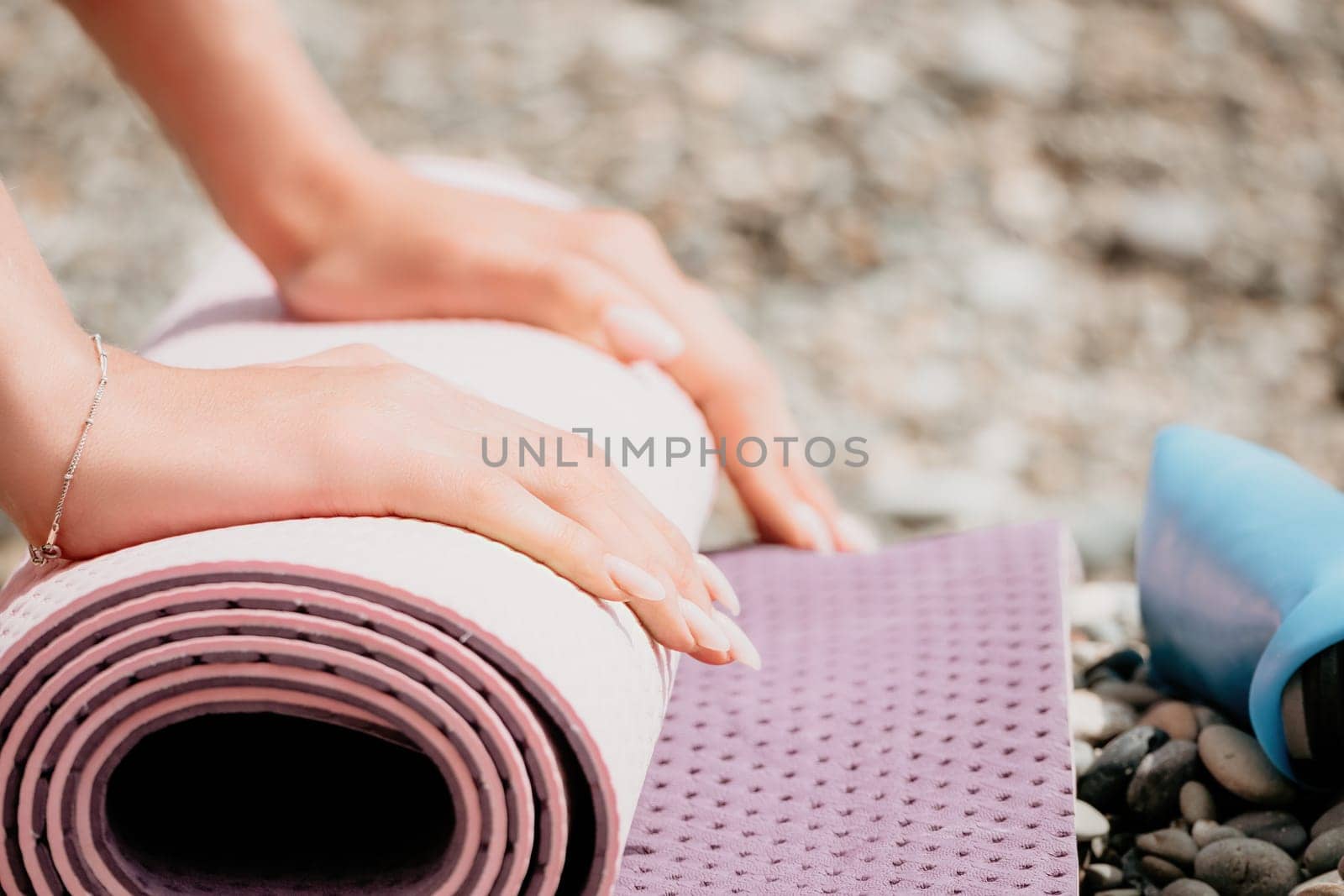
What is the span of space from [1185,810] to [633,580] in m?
0.70

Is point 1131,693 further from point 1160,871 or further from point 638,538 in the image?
point 638,538

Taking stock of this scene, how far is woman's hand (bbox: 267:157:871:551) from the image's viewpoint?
1434 mm

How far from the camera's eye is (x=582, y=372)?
4.33 feet

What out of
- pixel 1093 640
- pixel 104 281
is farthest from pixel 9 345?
pixel 104 281

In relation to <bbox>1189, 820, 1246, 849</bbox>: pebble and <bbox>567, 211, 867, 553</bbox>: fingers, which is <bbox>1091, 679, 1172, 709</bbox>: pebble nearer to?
<bbox>1189, 820, 1246, 849</bbox>: pebble

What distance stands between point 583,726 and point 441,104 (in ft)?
9.83

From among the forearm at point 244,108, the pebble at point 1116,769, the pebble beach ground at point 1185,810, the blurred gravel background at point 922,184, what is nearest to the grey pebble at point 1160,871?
the pebble beach ground at point 1185,810

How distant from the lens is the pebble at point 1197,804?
49.8 inches

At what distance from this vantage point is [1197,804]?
4.16ft

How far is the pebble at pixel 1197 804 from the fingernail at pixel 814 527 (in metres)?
0.56

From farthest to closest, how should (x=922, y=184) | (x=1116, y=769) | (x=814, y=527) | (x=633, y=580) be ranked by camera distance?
1. (x=922, y=184)
2. (x=814, y=527)
3. (x=1116, y=769)
4. (x=633, y=580)

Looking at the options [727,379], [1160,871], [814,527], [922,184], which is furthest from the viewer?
[922,184]

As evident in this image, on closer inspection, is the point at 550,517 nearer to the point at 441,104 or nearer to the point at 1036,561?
the point at 1036,561

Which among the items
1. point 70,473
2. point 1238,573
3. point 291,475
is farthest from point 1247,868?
point 70,473
